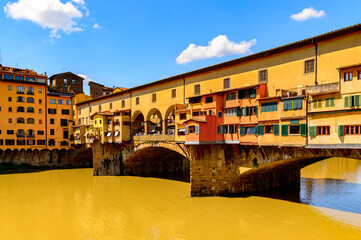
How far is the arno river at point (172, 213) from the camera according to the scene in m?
19.8

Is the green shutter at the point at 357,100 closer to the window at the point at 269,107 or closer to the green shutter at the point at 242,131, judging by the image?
the window at the point at 269,107

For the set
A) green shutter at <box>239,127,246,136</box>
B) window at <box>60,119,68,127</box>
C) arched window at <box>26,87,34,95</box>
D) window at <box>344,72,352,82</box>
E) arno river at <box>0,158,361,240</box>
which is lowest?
arno river at <box>0,158,361,240</box>

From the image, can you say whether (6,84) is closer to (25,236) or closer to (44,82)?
(44,82)

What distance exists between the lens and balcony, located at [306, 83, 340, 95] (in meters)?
19.2

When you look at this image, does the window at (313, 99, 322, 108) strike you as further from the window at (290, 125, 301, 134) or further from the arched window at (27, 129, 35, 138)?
the arched window at (27, 129, 35, 138)

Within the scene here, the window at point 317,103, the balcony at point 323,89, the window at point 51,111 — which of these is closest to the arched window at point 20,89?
the window at point 51,111

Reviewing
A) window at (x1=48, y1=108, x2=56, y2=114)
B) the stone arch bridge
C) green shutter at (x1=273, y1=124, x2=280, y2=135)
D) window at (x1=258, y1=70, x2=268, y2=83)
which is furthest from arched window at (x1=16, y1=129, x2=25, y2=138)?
green shutter at (x1=273, y1=124, x2=280, y2=135)

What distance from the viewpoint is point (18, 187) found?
37.0 metres

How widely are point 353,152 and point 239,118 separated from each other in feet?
33.7

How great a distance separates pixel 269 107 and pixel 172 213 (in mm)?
13992

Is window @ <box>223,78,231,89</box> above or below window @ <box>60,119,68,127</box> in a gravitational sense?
above

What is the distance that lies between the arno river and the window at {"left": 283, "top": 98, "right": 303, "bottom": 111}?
32.6 ft

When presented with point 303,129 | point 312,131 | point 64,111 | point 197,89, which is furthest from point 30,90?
point 312,131

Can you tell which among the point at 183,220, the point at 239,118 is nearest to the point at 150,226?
the point at 183,220
